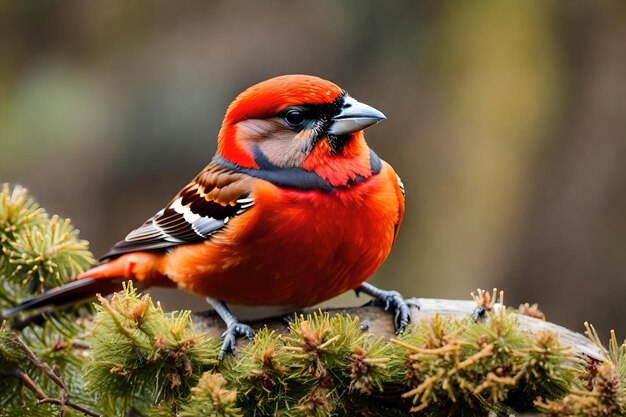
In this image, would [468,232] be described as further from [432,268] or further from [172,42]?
[172,42]

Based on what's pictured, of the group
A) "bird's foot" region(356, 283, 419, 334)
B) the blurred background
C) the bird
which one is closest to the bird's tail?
the bird

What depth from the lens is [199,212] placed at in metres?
3.87

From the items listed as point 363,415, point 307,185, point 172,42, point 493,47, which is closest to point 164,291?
point 172,42

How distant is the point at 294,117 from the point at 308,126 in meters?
0.08

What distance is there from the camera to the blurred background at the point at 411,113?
7.10 metres

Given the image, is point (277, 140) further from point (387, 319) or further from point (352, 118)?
point (387, 319)

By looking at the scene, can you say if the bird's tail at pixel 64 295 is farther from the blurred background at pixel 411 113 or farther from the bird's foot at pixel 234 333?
the blurred background at pixel 411 113

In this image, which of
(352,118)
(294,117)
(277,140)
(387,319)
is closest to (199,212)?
(277,140)

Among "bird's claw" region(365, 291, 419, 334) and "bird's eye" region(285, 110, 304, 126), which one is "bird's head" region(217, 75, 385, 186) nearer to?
"bird's eye" region(285, 110, 304, 126)

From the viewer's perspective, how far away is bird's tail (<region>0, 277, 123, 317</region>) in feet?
12.0

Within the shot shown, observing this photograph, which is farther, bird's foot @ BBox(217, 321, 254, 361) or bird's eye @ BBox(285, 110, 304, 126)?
bird's eye @ BBox(285, 110, 304, 126)

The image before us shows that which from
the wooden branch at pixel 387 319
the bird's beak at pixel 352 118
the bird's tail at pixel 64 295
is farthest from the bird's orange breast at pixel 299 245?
the bird's tail at pixel 64 295

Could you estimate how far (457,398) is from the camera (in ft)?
7.79

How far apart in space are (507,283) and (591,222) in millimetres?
1043
